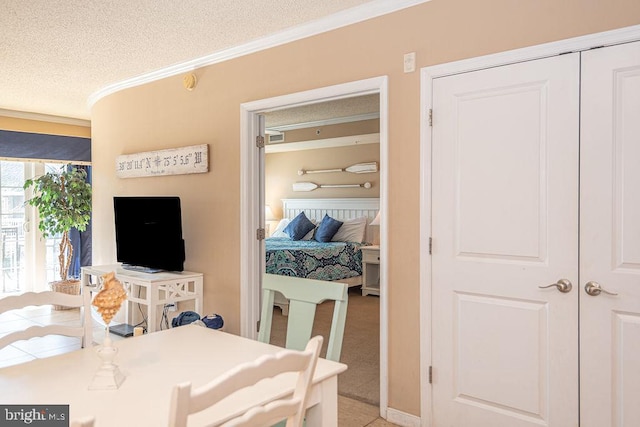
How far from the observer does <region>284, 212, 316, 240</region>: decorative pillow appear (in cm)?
708

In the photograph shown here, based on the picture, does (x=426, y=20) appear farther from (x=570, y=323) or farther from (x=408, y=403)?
(x=408, y=403)

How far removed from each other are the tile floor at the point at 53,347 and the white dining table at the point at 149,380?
1.31m

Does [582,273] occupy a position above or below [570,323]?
above

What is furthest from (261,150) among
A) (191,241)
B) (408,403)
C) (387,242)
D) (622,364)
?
(622,364)

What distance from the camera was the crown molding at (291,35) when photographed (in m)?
2.86

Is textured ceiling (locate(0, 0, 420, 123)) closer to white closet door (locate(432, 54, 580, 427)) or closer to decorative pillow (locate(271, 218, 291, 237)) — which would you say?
white closet door (locate(432, 54, 580, 427))

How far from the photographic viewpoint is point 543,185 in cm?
233

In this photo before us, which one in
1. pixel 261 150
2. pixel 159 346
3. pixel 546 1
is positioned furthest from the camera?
pixel 261 150

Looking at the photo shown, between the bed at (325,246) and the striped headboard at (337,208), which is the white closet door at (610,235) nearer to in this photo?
the bed at (325,246)

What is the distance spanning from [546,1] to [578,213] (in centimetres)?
104

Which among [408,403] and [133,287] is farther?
[133,287]

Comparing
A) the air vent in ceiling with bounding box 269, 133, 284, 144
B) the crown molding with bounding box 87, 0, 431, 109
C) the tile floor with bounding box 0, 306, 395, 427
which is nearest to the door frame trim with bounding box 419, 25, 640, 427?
the tile floor with bounding box 0, 306, 395, 427

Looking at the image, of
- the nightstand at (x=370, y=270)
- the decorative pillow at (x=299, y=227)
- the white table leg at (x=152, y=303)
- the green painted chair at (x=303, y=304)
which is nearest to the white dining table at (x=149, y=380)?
the green painted chair at (x=303, y=304)

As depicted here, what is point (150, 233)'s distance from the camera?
420 cm
